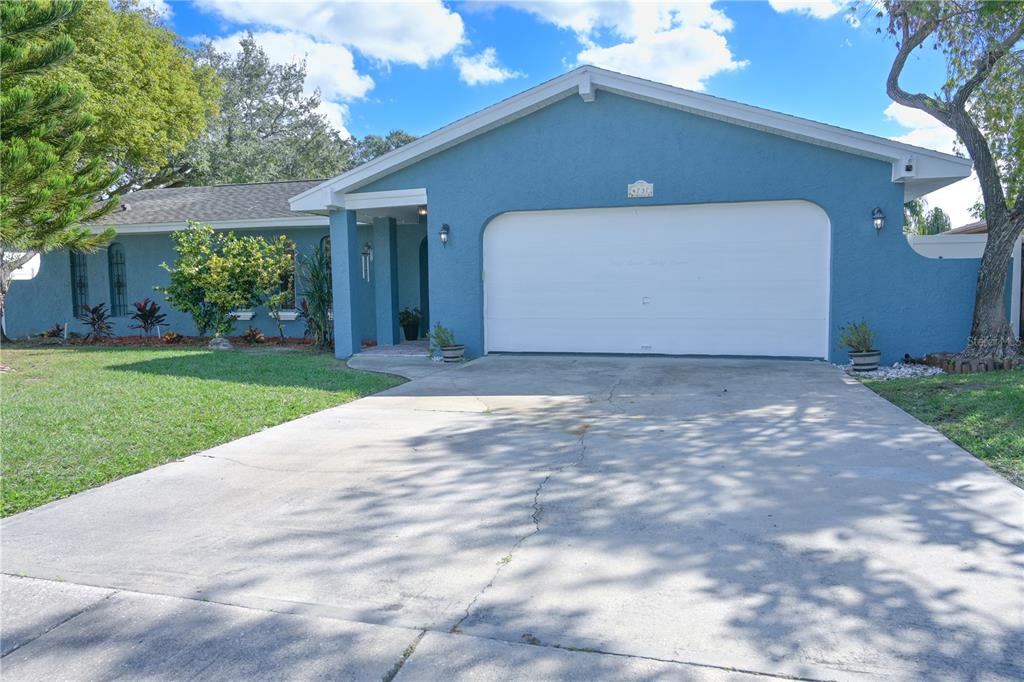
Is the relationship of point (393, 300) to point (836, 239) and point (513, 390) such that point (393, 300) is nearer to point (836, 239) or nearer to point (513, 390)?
point (513, 390)

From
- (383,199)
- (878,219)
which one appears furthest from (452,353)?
(878,219)

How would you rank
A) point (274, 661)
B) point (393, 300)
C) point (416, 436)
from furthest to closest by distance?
point (393, 300) → point (416, 436) → point (274, 661)

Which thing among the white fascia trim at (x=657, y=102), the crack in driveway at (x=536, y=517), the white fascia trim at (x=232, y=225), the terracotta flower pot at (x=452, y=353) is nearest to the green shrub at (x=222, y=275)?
the white fascia trim at (x=232, y=225)

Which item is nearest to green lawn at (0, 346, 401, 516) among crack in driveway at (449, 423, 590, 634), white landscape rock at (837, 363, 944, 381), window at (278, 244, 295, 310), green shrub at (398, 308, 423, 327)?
green shrub at (398, 308, 423, 327)

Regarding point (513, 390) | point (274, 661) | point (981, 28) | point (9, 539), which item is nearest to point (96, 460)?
point (9, 539)

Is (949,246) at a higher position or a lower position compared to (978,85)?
lower

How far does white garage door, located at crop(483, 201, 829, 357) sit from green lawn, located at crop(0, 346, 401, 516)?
3279 millimetres

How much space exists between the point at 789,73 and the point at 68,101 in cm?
1213

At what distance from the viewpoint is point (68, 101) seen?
405 inches

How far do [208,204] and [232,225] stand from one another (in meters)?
2.20

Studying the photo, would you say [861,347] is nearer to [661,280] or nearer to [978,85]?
[661,280]

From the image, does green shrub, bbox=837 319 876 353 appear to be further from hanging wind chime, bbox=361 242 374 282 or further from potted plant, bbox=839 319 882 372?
hanging wind chime, bbox=361 242 374 282

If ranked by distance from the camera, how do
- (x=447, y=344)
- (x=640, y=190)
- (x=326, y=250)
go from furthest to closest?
(x=326, y=250) → (x=447, y=344) → (x=640, y=190)

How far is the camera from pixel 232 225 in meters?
15.1
